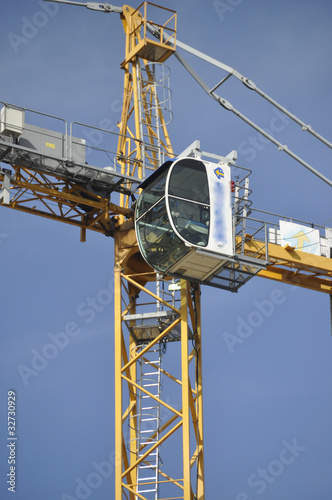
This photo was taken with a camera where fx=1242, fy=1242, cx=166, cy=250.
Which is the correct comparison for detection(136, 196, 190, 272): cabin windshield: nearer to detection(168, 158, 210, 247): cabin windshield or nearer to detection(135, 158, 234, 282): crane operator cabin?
detection(135, 158, 234, 282): crane operator cabin

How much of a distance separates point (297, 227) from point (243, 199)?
462 centimetres

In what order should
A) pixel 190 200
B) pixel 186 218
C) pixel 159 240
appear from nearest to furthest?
1. pixel 186 218
2. pixel 190 200
3. pixel 159 240

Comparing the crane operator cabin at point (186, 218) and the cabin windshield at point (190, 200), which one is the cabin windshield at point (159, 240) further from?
the cabin windshield at point (190, 200)

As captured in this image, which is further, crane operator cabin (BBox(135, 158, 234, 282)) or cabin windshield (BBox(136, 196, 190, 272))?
Result: cabin windshield (BBox(136, 196, 190, 272))

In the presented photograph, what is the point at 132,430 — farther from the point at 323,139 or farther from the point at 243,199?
the point at 323,139

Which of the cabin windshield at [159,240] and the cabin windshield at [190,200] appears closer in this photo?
the cabin windshield at [190,200]

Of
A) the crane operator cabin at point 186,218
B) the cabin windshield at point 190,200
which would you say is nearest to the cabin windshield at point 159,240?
the crane operator cabin at point 186,218

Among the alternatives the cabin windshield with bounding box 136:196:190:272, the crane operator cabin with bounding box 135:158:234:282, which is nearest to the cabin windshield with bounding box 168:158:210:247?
the crane operator cabin with bounding box 135:158:234:282

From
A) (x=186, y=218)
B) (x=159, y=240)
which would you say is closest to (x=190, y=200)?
(x=186, y=218)

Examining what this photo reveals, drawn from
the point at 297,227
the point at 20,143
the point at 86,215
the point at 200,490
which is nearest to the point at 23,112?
the point at 20,143

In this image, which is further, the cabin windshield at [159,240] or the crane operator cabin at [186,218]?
the cabin windshield at [159,240]

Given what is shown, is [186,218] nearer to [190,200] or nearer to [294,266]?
[190,200]

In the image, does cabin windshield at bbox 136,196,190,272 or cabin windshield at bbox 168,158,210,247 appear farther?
cabin windshield at bbox 136,196,190,272

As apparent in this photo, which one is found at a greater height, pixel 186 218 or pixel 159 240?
pixel 186 218
